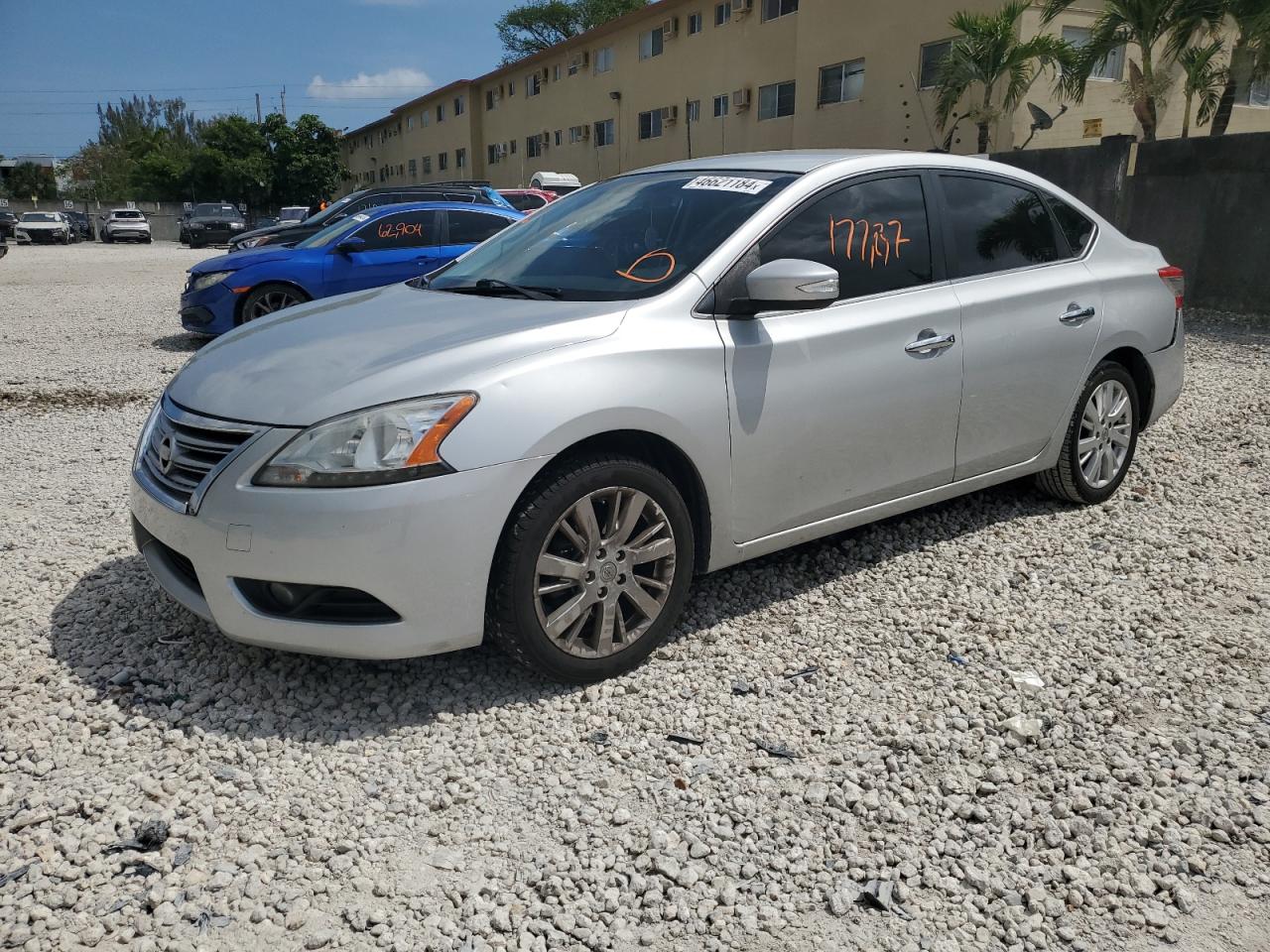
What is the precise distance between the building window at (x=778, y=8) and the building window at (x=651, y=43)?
5720 millimetres

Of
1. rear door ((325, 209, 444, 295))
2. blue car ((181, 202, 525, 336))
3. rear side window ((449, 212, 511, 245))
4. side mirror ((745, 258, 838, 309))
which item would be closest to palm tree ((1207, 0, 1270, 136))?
rear side window ((449, 212, 511, 245))

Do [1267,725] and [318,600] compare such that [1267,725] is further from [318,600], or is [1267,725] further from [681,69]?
[681,69]

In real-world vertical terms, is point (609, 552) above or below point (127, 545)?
above

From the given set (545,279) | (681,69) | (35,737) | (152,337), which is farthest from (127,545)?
(681,69)

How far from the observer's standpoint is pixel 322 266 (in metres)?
10.3

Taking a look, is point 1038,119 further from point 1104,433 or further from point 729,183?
point 729,183

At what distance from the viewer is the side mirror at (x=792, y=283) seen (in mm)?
3312

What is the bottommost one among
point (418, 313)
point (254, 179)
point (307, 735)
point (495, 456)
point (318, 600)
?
point (307, 735)

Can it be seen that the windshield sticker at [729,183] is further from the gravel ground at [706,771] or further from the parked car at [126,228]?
the parked car at [126,228]

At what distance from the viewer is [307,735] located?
3.07m

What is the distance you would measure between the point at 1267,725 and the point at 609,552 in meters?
2.13

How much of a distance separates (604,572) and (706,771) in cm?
70

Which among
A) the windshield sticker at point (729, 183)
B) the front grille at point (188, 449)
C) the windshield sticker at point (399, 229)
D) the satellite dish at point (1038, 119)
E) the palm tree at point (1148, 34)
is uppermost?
the palm tree at point (1148, 34)

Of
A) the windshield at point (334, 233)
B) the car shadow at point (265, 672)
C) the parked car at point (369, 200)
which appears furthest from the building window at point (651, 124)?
the car shadow at point (265, 672)
